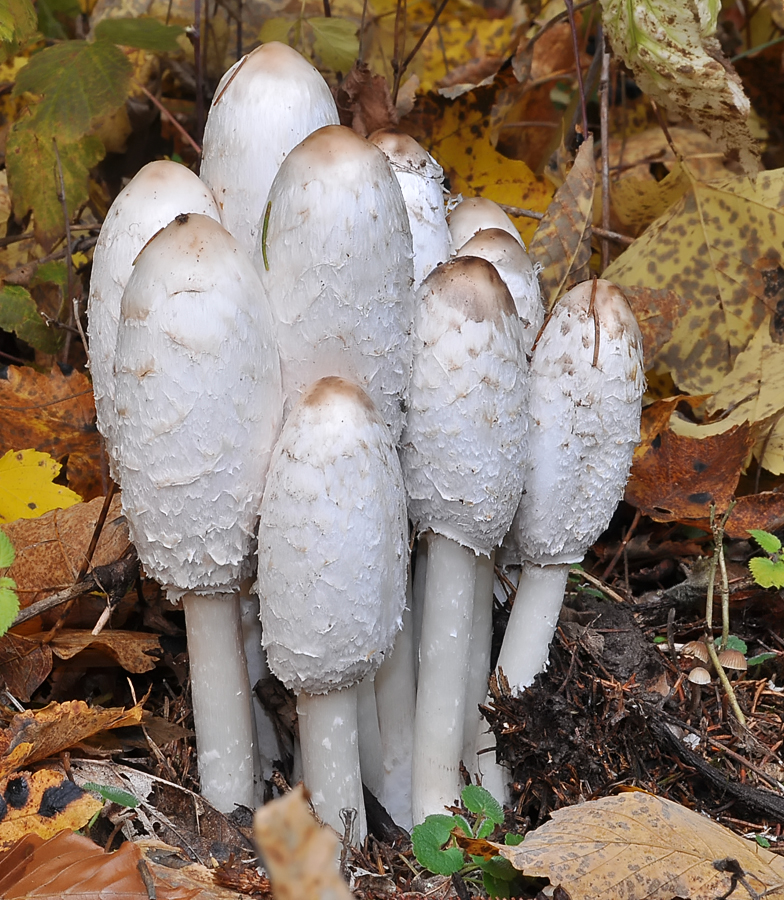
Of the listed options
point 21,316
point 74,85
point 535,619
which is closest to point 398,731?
point 535,619

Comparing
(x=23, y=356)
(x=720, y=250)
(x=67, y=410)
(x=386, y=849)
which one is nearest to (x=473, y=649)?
(x=386, y=849)

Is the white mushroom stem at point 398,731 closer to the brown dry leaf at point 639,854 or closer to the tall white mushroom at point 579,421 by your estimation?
the tall white mushroom at point 579,421

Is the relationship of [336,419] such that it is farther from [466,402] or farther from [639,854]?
[639,854]

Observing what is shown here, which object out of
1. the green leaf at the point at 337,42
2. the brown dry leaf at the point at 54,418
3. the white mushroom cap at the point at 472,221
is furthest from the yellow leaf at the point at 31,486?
the green leaf at the point at 337,42

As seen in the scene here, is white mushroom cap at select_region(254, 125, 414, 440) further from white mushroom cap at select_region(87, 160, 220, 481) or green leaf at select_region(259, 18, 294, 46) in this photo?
green leaf at select_region(259, 18, 294, 46)

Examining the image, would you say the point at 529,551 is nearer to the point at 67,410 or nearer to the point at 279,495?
the point at 279,495

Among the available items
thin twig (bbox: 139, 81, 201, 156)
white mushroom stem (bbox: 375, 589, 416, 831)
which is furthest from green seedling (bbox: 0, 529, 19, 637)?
thin twig (bbox: 139, 81, 201, 156)
